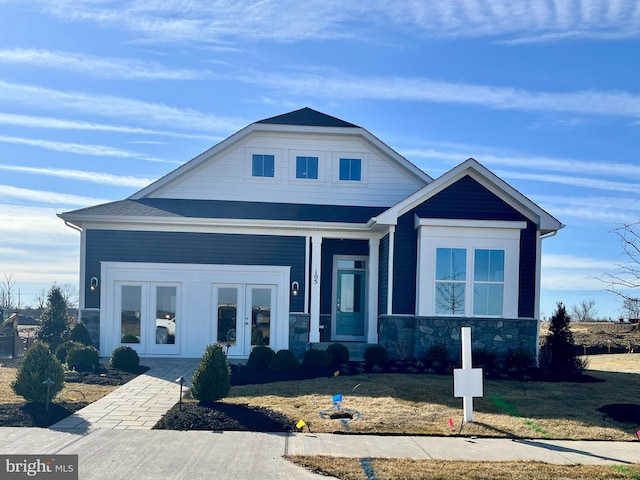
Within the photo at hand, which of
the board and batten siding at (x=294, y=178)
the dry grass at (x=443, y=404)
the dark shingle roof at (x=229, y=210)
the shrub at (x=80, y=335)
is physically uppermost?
Result: the board and batten siding at (x=294, y=178)

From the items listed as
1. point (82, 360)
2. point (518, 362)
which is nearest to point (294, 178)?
point (82, 360)

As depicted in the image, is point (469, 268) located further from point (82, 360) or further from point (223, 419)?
point (82, 360)

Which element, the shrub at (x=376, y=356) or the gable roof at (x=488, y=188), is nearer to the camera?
the shrub at (x=376, y=356)

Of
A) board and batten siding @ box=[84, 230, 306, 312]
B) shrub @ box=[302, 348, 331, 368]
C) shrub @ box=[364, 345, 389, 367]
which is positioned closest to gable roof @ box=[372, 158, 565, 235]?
board and batten siding @ box=[84, 230, 306, 312]

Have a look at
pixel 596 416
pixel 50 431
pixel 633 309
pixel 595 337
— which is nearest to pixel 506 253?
pixel 633 309

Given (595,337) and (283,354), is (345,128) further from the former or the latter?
(595,337)

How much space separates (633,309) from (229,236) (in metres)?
10.0

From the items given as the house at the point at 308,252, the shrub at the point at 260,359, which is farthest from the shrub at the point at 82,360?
the shrub at the point at 260,359

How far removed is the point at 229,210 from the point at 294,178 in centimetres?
244

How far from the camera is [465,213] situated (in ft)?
51.2

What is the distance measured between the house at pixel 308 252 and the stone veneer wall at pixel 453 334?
0.04 m

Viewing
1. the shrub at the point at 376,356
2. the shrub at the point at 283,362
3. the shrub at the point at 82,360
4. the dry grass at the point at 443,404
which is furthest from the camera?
the shrub at the point at 376,356

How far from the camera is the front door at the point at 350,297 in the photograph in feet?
61.8

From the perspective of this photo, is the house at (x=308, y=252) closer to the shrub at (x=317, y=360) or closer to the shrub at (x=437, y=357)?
the shrub at (x=437, y=357)
